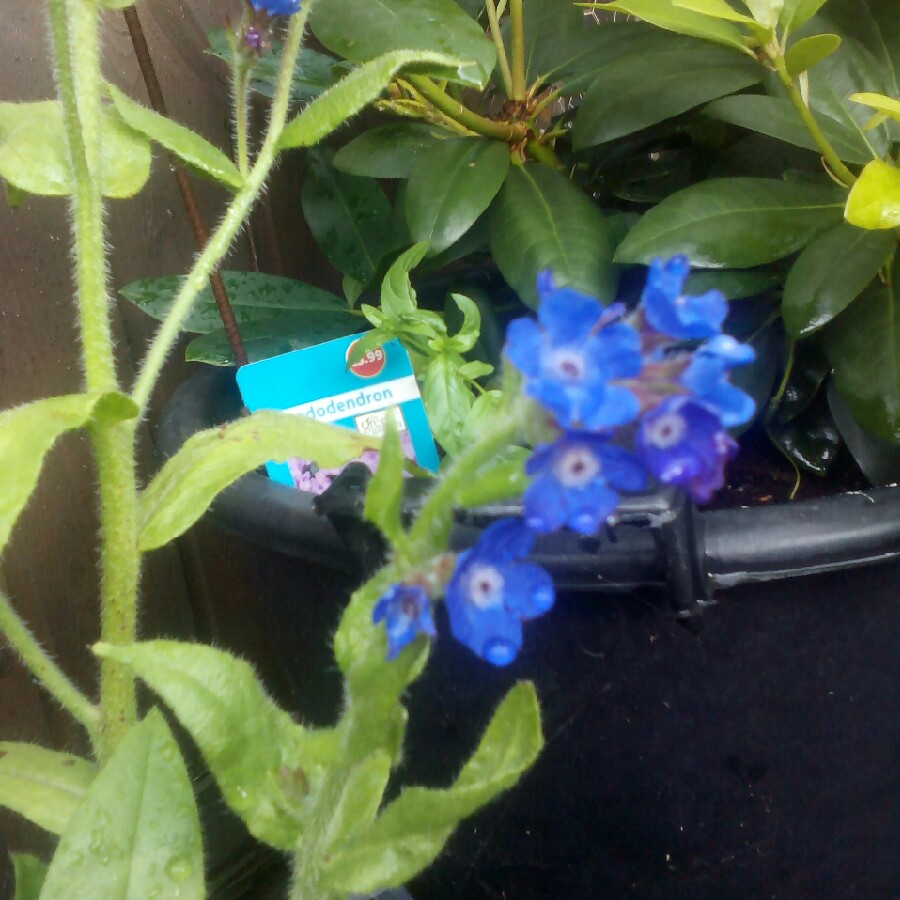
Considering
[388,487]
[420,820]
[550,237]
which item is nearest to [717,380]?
[388,487]

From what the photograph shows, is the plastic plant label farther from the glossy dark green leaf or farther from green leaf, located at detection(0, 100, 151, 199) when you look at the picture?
the glossy dark green leaf

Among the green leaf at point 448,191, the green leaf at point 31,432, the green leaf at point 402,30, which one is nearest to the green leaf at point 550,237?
the green leaf at point 448,191

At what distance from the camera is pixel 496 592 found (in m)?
0.33

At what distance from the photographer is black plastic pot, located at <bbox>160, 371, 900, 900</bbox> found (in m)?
0.55

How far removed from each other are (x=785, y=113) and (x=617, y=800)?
568 mm

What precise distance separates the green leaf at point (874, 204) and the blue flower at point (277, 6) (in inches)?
15.3

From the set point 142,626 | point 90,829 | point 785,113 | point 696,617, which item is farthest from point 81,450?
point 785,113

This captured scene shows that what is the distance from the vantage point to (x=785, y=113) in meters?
0.70

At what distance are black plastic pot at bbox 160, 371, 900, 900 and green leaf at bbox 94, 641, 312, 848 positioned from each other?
16cm

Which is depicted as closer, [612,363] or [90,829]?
[612,363]

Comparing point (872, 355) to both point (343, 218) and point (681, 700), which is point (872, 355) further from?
point (343, 218)

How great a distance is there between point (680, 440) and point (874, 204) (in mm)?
364

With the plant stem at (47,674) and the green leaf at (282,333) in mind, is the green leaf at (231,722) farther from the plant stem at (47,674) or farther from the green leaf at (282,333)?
the green leaf at (282,333)

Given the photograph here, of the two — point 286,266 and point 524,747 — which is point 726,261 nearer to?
point 524,747
